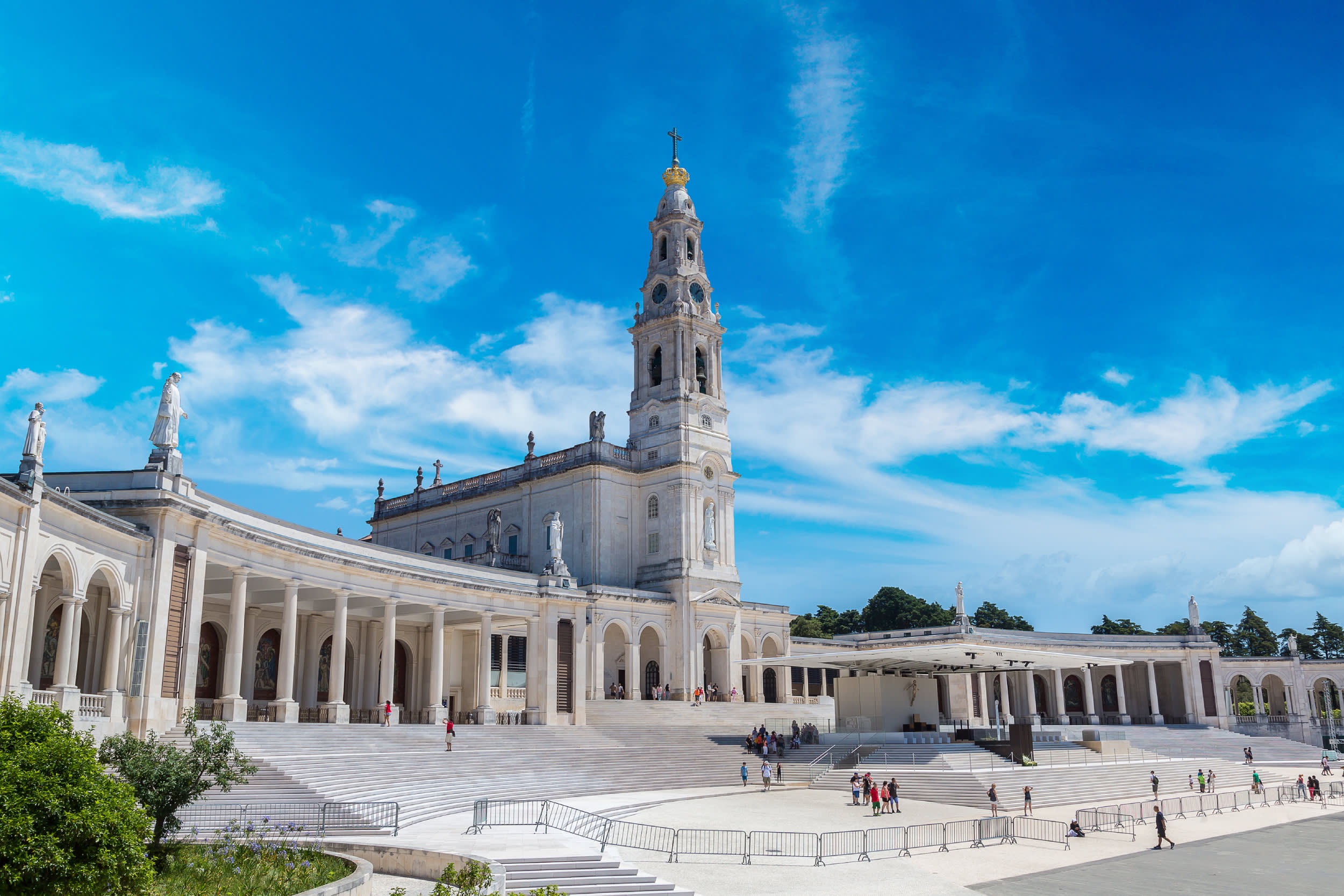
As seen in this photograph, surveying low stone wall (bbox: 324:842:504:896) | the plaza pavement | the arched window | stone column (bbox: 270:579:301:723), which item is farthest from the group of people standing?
the arched window

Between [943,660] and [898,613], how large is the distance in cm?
5595

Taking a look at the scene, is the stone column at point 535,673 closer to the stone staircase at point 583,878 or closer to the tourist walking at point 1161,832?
the stone staircase at point 583,878

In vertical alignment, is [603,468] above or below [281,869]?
above

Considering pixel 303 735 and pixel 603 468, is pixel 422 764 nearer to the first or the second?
pixel 303 735

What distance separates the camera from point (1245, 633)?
10306 centimetres

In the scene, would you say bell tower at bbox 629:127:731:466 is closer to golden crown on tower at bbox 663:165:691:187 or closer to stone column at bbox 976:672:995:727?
golden crown on tower at bbox 663:165:691:187

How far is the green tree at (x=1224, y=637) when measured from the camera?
337 ft

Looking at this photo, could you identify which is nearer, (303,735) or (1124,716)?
(303,735)

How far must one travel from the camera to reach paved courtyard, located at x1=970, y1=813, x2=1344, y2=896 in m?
20.6

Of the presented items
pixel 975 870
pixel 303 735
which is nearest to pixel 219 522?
pixel 303 735

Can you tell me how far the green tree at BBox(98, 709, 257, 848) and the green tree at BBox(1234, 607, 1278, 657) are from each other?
345 feet

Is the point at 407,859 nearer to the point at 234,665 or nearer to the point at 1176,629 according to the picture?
the point at 234,665

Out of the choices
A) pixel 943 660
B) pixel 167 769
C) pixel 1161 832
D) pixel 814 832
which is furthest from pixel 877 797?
pixel 167 769

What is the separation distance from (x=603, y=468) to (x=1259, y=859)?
4327cm
